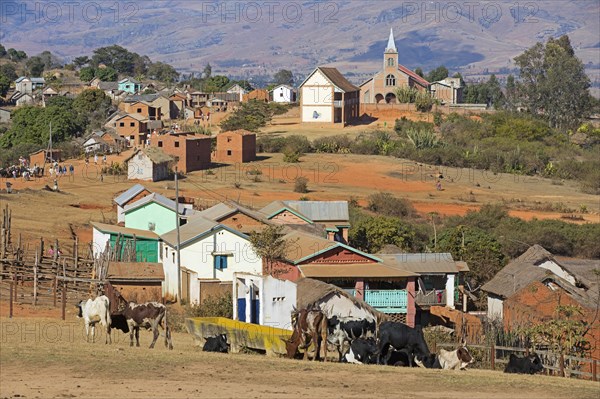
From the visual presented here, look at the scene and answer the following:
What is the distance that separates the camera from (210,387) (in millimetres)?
18938

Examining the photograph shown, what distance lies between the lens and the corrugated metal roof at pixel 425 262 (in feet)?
119

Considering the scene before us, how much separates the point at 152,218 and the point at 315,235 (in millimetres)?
6255

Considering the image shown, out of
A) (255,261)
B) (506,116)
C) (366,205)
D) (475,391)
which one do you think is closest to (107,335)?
(475,391)

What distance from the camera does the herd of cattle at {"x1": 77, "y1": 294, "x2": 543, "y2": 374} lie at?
76.1 ft

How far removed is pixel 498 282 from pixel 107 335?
15100mm

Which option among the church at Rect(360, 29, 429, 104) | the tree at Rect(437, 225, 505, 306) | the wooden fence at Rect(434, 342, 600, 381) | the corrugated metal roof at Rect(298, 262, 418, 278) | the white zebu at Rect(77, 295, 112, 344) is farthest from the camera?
the church at Rect(360, 29, 429, 104)

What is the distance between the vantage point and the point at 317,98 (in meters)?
94.4

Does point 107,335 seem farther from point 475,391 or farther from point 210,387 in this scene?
point 475,391

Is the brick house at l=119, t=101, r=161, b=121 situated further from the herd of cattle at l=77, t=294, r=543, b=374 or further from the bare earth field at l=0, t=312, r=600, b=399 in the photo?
the bare earth field at l=0, t=312, r=600, b=399

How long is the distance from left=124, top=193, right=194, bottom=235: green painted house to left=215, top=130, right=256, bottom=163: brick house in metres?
30.6

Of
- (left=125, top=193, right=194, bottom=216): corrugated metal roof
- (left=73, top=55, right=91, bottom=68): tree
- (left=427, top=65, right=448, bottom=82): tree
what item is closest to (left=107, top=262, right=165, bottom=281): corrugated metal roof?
(left=125, top=193, right=194, bottom=216): corrugated metal roof

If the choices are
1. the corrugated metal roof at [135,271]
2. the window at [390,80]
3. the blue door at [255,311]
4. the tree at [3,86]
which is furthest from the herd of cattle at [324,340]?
the tree at [3,86]

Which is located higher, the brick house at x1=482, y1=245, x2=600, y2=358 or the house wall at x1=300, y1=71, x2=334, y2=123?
the house wall at x1=300, y1=71, x2=334, y2=123

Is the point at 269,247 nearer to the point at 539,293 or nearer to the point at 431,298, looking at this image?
the point at 431,298
